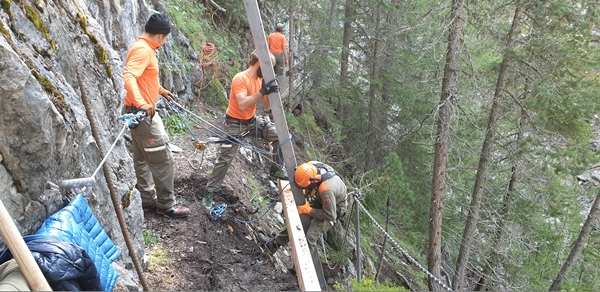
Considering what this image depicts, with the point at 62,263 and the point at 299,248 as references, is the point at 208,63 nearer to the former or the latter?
the point at 299,248

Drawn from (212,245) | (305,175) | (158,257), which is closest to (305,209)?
(305,175)

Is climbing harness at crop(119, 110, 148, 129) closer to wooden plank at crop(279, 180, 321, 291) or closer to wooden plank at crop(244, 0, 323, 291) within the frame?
wooden plank at crop(244, 0, 323, 291)

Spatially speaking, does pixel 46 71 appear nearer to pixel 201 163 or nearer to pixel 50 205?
pixel 50 205

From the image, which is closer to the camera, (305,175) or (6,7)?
(6,7)

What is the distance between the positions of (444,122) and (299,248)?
5166 millimetres

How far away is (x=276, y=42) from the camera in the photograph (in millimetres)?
11695

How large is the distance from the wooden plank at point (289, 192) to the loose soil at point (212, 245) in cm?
85

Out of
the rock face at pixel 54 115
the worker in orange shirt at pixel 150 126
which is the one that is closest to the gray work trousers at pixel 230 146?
the worker in orange shirt at pixel 150 126

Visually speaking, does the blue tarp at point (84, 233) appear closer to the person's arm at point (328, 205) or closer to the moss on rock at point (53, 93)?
the moss on rock at point (53, 93)

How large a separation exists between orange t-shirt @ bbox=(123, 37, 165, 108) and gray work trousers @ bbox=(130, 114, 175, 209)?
1.01 ft

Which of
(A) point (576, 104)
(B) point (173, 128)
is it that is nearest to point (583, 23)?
(A) point (576, 104)

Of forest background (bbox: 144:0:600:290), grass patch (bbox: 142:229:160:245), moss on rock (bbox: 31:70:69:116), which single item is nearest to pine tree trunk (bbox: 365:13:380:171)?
forest background (bbox: 144:0:600:290)

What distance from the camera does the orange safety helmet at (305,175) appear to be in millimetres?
5422

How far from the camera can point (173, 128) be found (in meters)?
8.50
